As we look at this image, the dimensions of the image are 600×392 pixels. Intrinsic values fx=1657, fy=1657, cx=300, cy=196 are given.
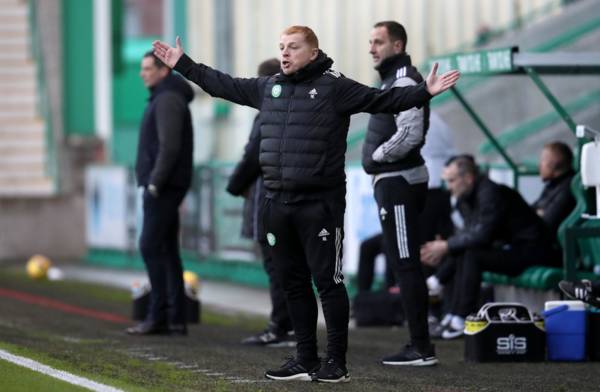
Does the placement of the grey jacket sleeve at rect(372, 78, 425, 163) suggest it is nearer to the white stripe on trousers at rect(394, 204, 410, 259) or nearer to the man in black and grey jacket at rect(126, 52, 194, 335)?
the white stripe on trousers at rect(394, 204, 410, 259)

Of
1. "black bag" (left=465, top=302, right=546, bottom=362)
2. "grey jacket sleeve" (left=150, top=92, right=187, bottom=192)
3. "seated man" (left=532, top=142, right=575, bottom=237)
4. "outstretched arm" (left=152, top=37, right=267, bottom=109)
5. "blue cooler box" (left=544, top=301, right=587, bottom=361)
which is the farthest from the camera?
"seated man" (left=532, top=142, right=575, bottom=237)

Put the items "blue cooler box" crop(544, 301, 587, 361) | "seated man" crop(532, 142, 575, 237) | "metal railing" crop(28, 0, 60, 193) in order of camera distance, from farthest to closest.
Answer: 1. "metal railing" crop(28, 0, 60, 193)
2. "seated man" crop(532, 142, 575, 237)
3. "blue cooler box" crop(544, 301, 587, 361)

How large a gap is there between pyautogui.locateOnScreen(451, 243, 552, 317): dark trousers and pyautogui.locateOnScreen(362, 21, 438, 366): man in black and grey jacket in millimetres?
1977

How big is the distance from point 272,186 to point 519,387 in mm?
1715

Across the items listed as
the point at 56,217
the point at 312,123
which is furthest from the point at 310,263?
the point at 56,217

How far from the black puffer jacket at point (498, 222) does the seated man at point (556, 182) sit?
22 cm

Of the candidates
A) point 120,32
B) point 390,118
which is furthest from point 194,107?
point 390,118

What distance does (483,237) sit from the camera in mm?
12008

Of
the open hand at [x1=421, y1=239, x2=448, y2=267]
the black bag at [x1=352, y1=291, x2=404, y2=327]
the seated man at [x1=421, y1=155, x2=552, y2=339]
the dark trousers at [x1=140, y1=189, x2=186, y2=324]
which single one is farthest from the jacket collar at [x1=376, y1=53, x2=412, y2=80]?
the black bag at [x1=352, y1=291, x2=404, y2=327]

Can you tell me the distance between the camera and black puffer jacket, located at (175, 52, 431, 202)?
865 cm

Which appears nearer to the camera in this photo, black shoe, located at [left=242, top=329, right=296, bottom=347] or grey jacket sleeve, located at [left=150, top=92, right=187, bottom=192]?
black shoe, located at [left=242, top=329, right=296, bottom=347]

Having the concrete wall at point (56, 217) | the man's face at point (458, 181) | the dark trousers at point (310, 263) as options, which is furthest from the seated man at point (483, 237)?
the concrete wall at point (56, 217)

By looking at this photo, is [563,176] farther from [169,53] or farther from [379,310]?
[169,53]

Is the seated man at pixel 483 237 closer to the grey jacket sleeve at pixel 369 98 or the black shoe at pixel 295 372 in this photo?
the black shoe at pixel 295 372
